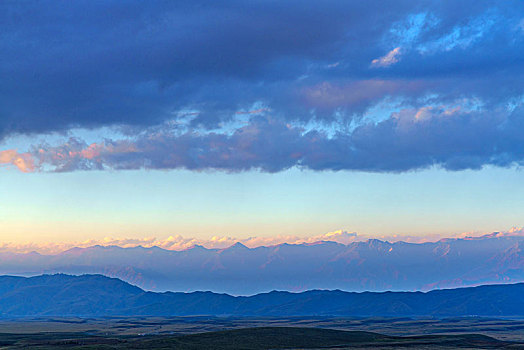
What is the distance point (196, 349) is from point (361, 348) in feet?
166

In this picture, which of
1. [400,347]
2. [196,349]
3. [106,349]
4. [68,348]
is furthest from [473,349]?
[68,348]

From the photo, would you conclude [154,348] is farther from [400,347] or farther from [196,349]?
[400,347]

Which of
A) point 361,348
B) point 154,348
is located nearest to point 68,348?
point 154,348

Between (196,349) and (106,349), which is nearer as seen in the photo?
(106,349)

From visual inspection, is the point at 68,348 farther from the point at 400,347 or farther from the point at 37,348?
the point at 400,347

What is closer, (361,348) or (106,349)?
(106,349)

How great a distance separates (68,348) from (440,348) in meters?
111

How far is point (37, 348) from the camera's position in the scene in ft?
646

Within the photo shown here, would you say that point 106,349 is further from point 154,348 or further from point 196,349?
point 196,349

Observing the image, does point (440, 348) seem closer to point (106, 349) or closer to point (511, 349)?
point (511, 349)

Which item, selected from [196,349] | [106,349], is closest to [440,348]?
[196,349]

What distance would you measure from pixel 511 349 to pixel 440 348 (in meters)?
22.1

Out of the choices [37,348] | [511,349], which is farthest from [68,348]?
[511,349]

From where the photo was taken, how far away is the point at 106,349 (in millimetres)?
186375
